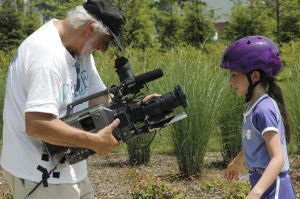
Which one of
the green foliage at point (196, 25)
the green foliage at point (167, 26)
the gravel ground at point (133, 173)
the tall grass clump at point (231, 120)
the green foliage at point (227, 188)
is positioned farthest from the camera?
the green foliage at point (167, 26)

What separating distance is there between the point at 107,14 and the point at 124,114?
508 mm

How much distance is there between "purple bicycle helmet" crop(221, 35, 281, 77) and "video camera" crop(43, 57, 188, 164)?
0.35m

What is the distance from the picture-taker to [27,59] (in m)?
2.60

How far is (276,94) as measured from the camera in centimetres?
292

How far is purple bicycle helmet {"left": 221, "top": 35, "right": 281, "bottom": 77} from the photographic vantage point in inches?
116

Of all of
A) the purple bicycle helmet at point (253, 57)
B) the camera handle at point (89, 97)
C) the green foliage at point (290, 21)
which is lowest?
the green foliage at point (290, 21)


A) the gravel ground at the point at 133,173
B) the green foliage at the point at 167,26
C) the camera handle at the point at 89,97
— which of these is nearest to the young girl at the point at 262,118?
the camera handle at the point at 89,97

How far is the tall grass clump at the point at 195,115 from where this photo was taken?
19.2ft

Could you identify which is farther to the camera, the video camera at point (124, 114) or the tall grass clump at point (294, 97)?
the tall grass clump at point (294, 97)

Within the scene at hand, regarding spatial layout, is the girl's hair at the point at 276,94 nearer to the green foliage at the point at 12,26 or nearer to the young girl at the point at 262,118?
the young girl at the point at 262,118

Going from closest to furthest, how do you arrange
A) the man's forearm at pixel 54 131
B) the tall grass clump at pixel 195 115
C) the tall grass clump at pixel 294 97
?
the man's forearm at pixel 54 131 → the tall grass clump at pixel 195 115 → the tall grass clump at pixel 294 97

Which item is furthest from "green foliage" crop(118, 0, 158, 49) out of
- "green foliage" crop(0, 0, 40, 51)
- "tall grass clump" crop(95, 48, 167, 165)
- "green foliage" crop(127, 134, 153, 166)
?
"green foliage" crop(127, 134, 153, 166)

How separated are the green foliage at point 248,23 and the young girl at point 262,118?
16.2 meters

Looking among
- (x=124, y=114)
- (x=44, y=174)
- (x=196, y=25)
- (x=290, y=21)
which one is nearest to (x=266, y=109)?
(x=124, y=114)
